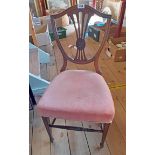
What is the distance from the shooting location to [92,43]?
2795 millimetres

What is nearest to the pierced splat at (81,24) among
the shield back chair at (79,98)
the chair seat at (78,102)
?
the shield back chair at (79,98)

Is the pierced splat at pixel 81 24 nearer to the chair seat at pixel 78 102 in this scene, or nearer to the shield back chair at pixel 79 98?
the shield back chair at pixel 79 98

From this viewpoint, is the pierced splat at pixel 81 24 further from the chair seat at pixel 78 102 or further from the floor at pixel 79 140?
the floor at pixel 79 140

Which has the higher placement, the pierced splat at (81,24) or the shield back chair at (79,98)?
the pierced splat at (81,24)

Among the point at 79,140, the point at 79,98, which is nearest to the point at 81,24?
the point at 79,98

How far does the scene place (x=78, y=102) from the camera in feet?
3.59

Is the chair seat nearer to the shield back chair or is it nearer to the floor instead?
the shield back chair

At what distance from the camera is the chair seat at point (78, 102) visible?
1061 millimetres

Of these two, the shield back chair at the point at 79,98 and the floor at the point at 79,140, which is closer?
the shield back chair at the point at 79,98

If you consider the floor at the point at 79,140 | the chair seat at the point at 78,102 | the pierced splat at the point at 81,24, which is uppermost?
the pierced splat at the point at 81,24

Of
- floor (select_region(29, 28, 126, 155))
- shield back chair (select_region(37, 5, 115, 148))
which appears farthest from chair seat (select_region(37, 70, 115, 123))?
floor (select_region(29, 28, 126, 155))
